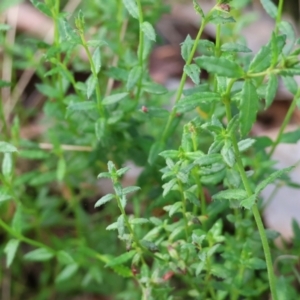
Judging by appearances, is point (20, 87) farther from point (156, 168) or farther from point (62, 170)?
point (156, 168)

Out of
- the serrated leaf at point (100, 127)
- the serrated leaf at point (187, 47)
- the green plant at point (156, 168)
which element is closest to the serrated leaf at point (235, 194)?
the green plant at point (156, 168)

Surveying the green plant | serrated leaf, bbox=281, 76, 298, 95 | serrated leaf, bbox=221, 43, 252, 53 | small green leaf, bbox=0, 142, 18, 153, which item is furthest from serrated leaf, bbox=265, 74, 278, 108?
→ small green leaf, bbox=0, 142, 18, 153

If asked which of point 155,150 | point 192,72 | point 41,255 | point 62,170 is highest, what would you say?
point 192,72

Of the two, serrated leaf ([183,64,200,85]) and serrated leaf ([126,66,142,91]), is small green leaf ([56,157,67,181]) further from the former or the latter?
serrated leaf ([183,64,200,85])

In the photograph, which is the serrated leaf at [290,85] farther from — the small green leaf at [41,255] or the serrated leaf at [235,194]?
the small green leaf at [41,255]

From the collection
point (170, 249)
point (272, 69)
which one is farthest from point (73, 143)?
point (272, 69)

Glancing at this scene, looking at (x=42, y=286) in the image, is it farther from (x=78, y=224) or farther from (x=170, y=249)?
(x=170, y=249)

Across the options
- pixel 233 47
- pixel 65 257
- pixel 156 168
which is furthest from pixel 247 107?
pixel 65 257
